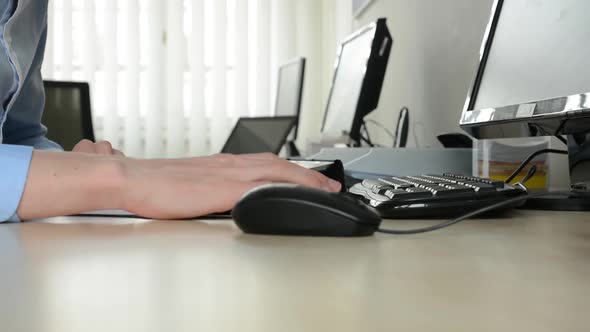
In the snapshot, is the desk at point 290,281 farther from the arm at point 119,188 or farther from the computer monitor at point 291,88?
the computer monitor at point 291,88

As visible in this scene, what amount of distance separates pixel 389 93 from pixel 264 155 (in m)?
1.83

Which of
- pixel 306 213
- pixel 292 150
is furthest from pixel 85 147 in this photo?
pixel 292 150

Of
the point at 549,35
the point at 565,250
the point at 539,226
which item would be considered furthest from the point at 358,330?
the point at 549,35

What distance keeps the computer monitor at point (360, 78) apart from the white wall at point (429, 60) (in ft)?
0.51

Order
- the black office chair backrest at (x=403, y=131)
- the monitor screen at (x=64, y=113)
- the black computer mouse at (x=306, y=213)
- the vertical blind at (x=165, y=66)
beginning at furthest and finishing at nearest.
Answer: the vertical blind at (x=165, y=66) → the monitor screen at (x=64, y=113) → the black office chair backrest at (x=403, y=131) → the black computer mouse at (x=306, y=213)

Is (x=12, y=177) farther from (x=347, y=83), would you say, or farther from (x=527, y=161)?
(x=347, y=83)

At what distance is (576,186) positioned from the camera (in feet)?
2.64

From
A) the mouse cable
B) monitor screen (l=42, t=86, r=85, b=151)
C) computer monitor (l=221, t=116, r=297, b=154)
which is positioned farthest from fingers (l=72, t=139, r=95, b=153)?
monitor screen (l=42, t=86, r=85, b=151)

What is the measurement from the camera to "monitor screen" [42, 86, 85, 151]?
2.28 m

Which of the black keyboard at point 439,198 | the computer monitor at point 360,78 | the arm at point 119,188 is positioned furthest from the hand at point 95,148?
the computer monitor at point 360,78

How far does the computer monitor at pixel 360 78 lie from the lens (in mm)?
1836

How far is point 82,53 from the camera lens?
3834mm

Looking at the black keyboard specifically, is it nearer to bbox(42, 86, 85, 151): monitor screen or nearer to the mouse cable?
the mouse cable

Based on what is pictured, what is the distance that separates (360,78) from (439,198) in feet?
4.35
